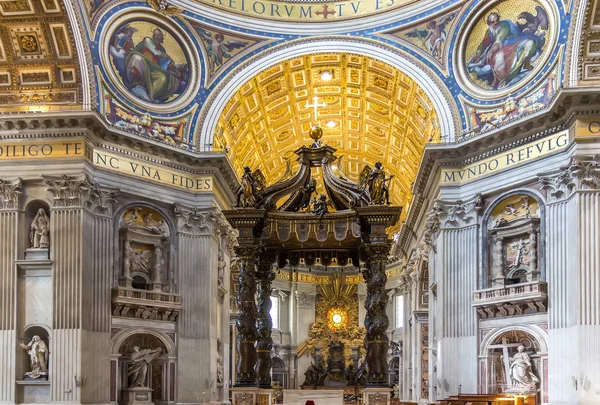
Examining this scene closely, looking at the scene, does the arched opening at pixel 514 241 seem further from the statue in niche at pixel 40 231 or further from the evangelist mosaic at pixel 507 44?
the statue in niche at pixel 40 231

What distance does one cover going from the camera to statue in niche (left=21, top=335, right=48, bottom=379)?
21922 mm

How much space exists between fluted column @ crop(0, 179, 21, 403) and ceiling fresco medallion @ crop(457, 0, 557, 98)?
13.1 m

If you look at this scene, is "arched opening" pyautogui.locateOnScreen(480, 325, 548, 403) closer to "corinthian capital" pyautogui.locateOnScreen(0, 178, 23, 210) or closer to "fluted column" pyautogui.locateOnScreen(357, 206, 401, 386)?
"fluted column" pyautogui.locateOnScreen(357, 206, 401, 386)

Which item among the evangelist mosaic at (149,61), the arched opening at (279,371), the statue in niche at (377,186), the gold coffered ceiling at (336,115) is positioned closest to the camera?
the statue in niche at (377,186)

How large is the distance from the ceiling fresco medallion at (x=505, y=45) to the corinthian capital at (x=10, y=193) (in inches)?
509

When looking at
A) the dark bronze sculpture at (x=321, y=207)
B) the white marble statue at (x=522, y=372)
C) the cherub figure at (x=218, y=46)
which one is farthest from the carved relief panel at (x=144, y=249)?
the white marble statue at (x=522, y=372)

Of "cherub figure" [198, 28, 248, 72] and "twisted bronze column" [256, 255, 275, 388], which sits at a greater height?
"cherub figure" [198, 28, 248, 72]

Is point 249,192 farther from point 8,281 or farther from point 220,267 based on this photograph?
point 220,267

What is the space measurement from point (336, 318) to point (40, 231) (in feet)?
79.7

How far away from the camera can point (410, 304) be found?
1421 inches

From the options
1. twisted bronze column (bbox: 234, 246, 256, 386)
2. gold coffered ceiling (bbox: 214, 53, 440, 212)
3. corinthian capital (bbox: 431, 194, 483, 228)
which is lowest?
twisted bronze column (bbox: 234, 246, 256, 386)

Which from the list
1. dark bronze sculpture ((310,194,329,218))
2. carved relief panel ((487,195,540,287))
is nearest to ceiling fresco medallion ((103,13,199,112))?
dark bronze sculpture ((310,194,329,218))

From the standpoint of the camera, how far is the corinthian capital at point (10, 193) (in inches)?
885

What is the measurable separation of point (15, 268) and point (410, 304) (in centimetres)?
1825
